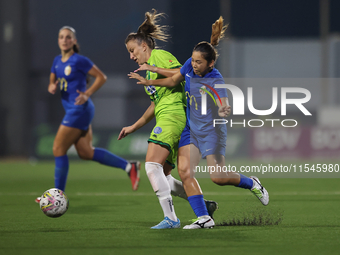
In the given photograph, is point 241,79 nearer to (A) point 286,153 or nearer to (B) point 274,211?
(A) point 286,153

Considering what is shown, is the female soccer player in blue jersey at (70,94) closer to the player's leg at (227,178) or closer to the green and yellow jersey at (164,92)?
the green and yellow jersey at (164,92)

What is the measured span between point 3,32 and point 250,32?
8.93 metres

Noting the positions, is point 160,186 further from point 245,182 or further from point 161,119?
point 245,182

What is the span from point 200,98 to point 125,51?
53.3ft

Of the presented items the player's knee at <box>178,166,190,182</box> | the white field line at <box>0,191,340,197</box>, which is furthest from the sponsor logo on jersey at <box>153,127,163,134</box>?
the white field line at <box>0,191,340,197</box>

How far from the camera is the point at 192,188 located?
4957 millimetres

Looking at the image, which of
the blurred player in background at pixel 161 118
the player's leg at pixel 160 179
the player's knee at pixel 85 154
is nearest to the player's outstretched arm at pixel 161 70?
the blurred player in background at pixel 161 118

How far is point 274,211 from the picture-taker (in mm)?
6262

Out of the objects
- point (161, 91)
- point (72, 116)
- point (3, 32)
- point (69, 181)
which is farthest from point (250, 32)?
point (161, 91)

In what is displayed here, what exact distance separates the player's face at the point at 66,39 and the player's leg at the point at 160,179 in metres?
2.43

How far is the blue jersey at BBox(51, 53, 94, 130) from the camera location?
6.92m

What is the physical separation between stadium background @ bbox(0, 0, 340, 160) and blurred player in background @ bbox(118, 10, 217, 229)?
1340 cm

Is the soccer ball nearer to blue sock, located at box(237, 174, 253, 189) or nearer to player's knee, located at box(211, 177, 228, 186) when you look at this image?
player's knee, located at box(211, 177, 228, 186)

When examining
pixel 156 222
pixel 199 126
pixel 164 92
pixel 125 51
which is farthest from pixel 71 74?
pixel 125 51
